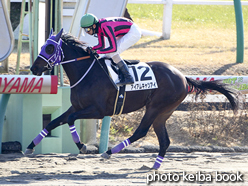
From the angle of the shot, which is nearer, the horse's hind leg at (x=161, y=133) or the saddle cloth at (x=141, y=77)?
the saddle cloth at (x=141, y=77)

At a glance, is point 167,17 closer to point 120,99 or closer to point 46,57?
point 120,99

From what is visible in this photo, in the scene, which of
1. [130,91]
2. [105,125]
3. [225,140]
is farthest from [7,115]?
[225,140]

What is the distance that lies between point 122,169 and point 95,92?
113cm

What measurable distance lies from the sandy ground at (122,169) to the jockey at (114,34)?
1244 millimetres

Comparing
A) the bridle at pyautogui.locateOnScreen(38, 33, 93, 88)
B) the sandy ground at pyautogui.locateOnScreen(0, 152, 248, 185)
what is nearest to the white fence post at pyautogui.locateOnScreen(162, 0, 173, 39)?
the sandy ground at pyautogui.locateOnScreen(0, 152, 248, 185)

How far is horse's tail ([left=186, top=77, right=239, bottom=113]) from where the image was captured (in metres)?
6.09

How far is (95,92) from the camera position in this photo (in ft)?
17.6

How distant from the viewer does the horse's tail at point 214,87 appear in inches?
240

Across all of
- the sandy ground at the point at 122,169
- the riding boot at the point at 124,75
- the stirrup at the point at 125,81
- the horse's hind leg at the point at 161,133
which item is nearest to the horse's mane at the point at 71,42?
the riding boot at the point at 124,75

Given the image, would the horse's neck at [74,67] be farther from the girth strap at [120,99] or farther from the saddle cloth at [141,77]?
the girth strap at [120,99]

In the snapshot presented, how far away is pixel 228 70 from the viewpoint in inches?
424

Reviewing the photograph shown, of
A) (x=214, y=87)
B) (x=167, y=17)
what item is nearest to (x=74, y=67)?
(x=214, y=87)

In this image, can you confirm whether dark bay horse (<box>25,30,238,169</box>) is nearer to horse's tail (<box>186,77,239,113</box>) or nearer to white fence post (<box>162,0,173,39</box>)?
horse's tail (<box>186,77,239,113</box>)

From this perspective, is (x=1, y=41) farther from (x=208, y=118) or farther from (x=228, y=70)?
(x=228, y=70)
